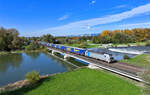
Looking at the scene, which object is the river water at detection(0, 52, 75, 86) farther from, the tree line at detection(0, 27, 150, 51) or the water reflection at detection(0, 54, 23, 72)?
the tree line at detection(0, 27, 150, 51)

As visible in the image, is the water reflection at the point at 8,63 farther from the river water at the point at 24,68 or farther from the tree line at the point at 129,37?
the tree line at the point at 129,37

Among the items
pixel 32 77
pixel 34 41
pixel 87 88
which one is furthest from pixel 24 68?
pixel 34 41

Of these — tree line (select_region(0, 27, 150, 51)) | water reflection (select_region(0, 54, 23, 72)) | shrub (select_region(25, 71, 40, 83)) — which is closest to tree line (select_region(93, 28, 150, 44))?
tree line (select_region(0, 27, 150, 51))

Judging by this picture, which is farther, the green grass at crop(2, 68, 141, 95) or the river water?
the river water

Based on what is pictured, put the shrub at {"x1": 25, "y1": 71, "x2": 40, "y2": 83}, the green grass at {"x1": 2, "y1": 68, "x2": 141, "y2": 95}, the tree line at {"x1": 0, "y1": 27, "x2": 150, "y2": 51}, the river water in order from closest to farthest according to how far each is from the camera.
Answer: the green grass at {"x1": 2, "y1": 68, "x2": 141, "y2": 95}, the shrub at {"x1": 25, "y1": 71, "x2": 40, "y2": 83}, the river water, the tree line at {"x1": 0, "y1": 27, "x2": 150, "y2": 51}

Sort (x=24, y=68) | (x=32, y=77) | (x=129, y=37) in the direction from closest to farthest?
(x=32, y=77) → (x=24, y=68) → (x=129, y=37)

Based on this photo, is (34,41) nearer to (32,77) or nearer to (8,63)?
(8,63)

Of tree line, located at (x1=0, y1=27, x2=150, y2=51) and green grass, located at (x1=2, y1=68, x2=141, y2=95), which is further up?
tree line, located at (x1=0, y1=27, x2=150, y2=51)

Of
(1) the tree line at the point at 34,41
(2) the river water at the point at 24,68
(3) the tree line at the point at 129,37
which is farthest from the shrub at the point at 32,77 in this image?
(3) the tree line at the point at 129,37

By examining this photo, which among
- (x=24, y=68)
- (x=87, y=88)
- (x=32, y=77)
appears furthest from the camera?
(x=24, y=68)

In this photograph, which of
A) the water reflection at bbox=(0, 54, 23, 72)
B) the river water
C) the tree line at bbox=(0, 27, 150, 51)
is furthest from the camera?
the tree line at bbox=(0, 27, 150, 51)

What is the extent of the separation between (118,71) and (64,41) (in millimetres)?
81786

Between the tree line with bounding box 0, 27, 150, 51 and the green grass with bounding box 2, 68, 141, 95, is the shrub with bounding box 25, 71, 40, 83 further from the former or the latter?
the tree line with bounding box 0, 27, 150, 51

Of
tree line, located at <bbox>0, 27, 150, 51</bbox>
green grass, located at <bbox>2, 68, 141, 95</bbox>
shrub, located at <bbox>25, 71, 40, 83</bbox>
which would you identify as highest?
tree line, located at <bbox>0, 27, 150, 51</bbox>
